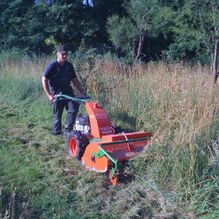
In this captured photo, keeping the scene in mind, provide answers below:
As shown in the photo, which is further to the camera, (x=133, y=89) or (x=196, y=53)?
(x=196, y=53)

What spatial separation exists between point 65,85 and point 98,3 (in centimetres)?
1702

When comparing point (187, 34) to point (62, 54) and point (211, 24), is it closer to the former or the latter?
point (211, 24)

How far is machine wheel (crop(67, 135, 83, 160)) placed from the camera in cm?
612

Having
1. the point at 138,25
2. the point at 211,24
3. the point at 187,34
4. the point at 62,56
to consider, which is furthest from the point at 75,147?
the point at 187,34

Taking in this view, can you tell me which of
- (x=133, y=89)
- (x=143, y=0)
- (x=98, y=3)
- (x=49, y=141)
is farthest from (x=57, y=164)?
(x=98, y=3)

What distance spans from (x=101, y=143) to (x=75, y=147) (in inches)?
38.3

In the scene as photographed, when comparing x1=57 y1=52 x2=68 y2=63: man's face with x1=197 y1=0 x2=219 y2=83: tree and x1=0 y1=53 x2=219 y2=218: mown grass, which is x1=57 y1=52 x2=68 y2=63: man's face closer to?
x1=0 y1=53 x2=219 y2=218: mown grass

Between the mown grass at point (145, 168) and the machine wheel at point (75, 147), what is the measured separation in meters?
0.16

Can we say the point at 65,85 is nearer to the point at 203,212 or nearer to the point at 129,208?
the point at 129,208

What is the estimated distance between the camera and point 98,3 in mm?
23781

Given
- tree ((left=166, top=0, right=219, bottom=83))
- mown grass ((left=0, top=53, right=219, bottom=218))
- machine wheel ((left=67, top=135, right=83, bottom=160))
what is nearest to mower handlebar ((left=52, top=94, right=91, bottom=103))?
machine wheel ((left=67, top=135, right=83, bottom=160))

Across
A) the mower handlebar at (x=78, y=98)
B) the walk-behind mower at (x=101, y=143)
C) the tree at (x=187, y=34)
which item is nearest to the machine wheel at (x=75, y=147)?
the walk-behind mower at (x=101, y=143)

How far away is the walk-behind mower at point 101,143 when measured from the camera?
213 inches

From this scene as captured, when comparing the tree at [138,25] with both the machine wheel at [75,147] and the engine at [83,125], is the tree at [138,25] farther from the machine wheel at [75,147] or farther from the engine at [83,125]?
the machine wheel at [75,147]
